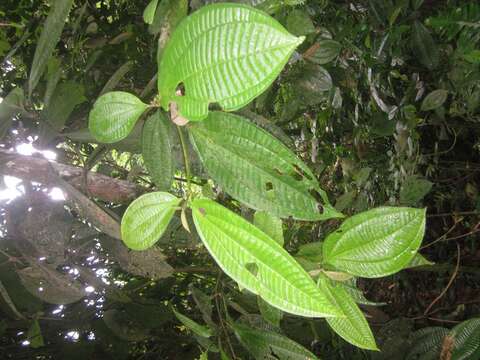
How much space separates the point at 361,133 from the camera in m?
1.25

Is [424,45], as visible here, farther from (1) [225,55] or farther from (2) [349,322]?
(1) [225,55]

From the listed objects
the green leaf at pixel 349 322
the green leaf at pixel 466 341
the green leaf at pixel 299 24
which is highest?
the green leaf at pixel 299 24

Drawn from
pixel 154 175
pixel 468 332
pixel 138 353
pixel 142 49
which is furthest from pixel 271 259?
pixel 138 353

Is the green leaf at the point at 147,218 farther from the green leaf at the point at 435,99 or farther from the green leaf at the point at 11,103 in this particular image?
the green leaf at the point at 435,99

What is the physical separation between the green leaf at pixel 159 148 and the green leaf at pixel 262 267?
0.21 meters

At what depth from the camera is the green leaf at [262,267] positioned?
1.16 ft

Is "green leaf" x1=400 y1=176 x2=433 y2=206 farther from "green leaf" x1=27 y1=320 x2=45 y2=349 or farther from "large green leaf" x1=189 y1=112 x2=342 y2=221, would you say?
"green leaf" x1=27 y1=320 x2=45 y2=349

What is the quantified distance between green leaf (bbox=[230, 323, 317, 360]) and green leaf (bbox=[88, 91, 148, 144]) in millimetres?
482

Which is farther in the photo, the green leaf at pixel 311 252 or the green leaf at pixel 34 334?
the green leaf at pixel 34 334

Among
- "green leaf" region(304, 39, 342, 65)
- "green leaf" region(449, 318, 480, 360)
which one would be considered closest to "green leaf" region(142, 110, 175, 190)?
"green leaf" region(304, 39, 342, 65)

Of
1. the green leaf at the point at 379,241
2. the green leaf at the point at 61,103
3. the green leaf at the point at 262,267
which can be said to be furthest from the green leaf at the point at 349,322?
the green leaf at the point at 61,103

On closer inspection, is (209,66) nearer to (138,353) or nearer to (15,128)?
(15,128)

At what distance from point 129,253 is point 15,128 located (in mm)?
664

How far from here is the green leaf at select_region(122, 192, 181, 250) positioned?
474 millimetres
